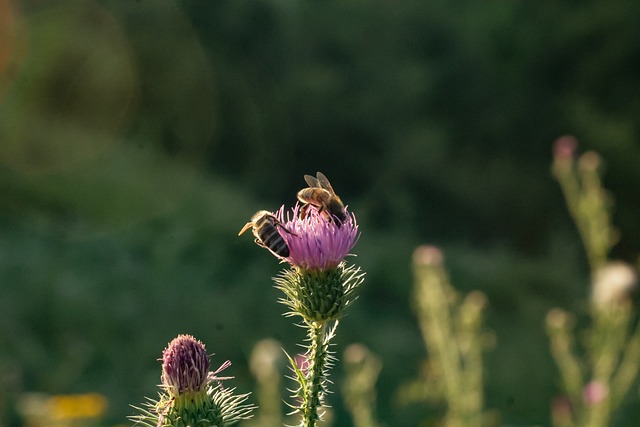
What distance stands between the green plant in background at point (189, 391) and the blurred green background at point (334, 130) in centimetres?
590

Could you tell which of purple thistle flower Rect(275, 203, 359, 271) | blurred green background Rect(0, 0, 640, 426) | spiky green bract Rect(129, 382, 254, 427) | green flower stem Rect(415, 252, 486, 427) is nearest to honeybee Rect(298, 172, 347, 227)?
purple thistle flower Rect(275, 203, 359, 271)

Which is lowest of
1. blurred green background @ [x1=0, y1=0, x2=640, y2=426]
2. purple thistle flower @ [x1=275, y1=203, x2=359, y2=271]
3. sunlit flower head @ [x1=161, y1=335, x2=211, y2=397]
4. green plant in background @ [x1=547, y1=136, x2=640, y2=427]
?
sunlit flower head @ [x1=161, y1=335, x2=211, y2=397]

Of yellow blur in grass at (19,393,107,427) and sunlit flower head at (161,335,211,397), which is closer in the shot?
sunlit flower head at (161,335,211,397)

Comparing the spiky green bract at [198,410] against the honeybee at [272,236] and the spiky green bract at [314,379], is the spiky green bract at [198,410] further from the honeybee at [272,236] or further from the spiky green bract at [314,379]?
the honeybee at [272,236]

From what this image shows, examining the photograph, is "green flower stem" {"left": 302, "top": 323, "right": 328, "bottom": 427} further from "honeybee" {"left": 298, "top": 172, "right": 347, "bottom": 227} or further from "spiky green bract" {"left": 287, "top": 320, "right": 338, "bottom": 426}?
"honeybee" {"left": 298, "top": 172, "right": 347, "bottom": 227}

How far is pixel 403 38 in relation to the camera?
1074 centimetres

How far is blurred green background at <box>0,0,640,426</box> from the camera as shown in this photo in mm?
8102

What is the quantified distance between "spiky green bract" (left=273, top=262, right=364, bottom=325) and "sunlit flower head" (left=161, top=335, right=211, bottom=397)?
141 millimetres

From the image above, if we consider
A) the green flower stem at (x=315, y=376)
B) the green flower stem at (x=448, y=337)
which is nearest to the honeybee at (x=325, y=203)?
the green flower stem at (x=315, y=376)

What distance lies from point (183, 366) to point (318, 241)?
269 mm

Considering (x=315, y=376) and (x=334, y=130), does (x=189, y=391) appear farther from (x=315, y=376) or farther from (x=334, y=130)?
(x=334, y=130)

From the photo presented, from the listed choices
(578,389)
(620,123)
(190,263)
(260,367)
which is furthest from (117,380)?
(620,123)

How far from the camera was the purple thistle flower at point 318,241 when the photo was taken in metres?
1.37

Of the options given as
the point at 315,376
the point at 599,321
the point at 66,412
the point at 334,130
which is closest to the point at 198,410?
the point at 315,376
